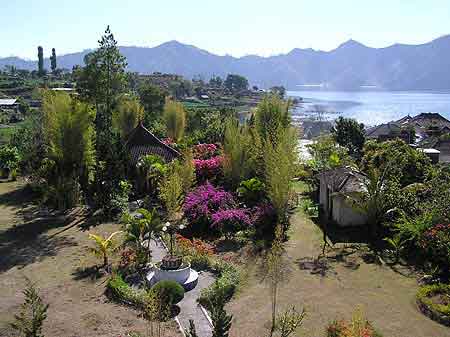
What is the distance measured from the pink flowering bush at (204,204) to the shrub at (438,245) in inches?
267

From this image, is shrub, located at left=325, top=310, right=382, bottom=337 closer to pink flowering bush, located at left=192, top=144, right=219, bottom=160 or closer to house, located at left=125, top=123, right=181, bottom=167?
house, located at left=125, top=123, right=181, bottom=167

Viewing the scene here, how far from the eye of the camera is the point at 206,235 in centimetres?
1658

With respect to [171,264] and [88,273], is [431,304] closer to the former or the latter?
[171,264]

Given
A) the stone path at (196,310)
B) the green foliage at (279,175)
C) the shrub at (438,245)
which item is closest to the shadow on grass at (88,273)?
the stone path at (196,310)

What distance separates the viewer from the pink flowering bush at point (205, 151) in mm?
24703

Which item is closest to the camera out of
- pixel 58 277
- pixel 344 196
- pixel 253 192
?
pixel 58 277

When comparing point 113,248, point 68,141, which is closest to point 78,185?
point 68,141

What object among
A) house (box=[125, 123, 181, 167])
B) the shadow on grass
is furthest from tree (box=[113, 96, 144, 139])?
the shadow on grass

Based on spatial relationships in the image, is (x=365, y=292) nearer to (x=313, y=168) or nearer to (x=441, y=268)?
(x=441, y=268)

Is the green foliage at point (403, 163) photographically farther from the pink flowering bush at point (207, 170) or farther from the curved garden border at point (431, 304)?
the curved garden border at point (431, 304)

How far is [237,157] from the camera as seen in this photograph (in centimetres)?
2050

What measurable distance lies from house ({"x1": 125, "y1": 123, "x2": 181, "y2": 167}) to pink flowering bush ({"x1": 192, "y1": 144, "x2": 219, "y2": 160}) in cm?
133

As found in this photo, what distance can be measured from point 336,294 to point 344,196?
6170 millimetres

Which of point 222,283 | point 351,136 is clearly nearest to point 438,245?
point 222,283
